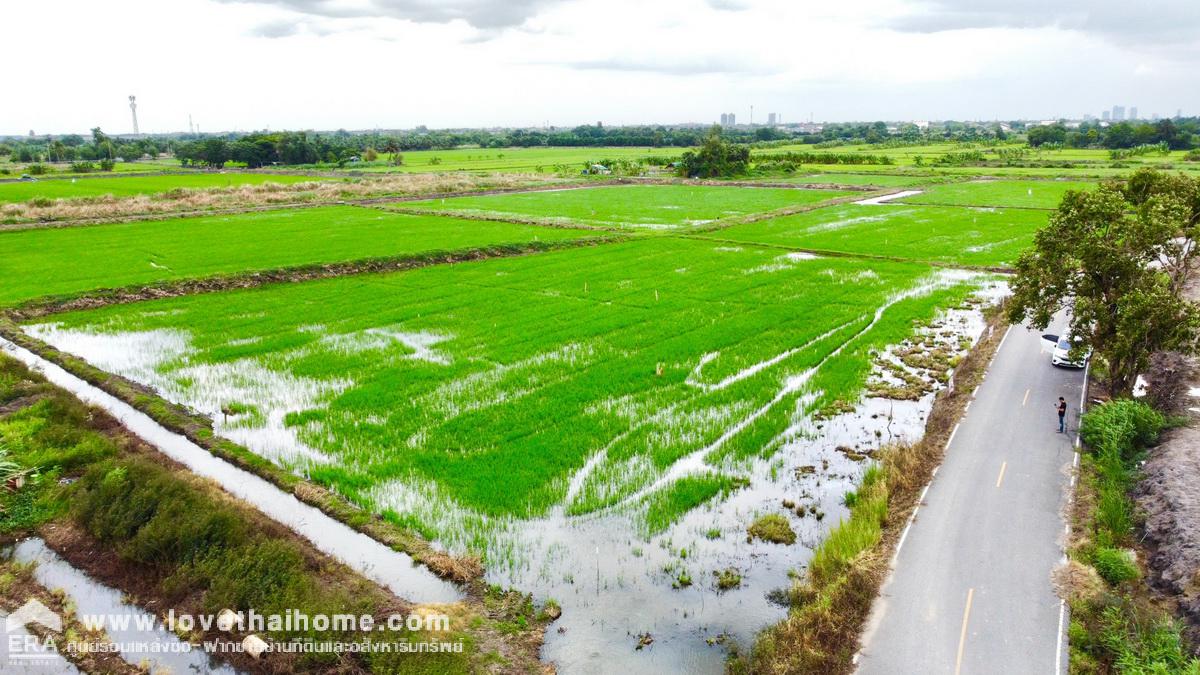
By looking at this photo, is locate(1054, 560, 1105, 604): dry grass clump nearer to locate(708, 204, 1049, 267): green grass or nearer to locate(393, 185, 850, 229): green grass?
locate(708, 204, 1049, 267): green grass

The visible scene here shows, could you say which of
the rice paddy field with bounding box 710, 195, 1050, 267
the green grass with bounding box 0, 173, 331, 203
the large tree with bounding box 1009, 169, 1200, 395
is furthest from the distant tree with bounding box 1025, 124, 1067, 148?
the large tree with bounding box 1009, 169, 1200, 395

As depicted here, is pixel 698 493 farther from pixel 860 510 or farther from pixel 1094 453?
pixel 1094 453

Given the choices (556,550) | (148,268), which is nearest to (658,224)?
(148,268)

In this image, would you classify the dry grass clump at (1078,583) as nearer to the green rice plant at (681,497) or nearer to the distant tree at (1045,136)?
the green rice plant at (681,497)

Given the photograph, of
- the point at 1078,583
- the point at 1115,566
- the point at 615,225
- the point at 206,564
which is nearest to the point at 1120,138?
the point at 615,225

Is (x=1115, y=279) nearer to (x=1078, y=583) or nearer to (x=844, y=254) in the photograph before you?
(x=1078, y=583)

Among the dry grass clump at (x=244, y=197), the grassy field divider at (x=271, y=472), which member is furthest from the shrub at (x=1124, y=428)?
the dry grass clump at (x=244, y=197)
